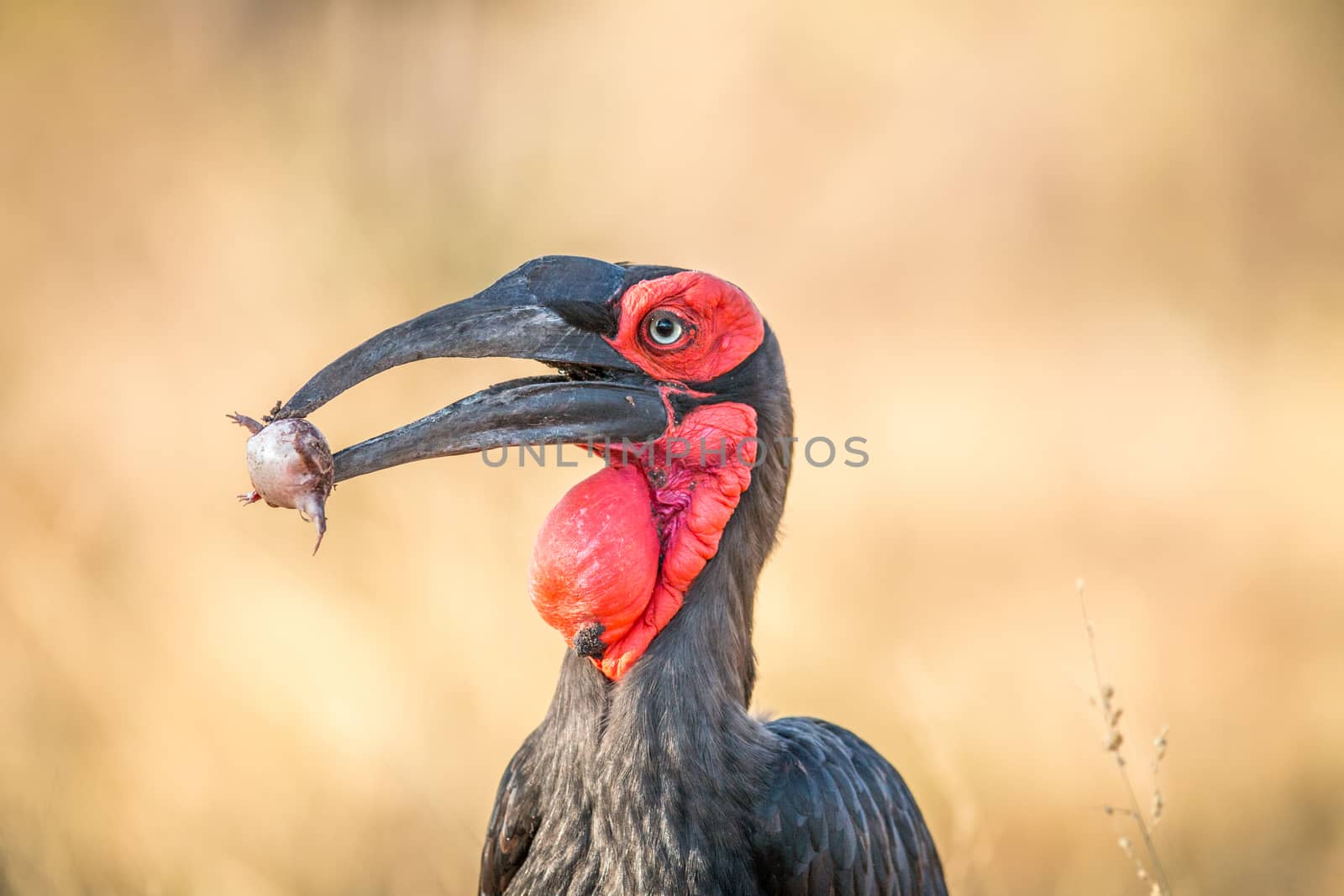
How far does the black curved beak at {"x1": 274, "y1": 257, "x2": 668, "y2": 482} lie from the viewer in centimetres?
251

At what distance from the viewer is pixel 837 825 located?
2.74 meters

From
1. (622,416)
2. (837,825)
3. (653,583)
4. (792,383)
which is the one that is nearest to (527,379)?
(622,416)

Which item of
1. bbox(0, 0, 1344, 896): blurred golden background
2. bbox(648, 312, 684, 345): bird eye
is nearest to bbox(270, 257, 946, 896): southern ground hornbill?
bbox(648, 312, 684, 345): bird eye

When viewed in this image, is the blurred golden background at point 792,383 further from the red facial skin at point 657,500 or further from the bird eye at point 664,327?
the bird eye at point 664,327

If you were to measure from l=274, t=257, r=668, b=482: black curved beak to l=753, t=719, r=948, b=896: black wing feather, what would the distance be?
890 millimetres

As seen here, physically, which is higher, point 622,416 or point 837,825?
point 622,416

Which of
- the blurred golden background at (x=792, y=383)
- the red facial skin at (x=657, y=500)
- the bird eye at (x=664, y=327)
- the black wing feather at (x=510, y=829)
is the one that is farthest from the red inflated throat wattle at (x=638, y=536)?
the blurred golden background at (x=792, y=383)

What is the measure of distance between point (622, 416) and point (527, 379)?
266 mm

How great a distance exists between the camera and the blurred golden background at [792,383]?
4742mm

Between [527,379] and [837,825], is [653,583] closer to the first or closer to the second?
[527,379]

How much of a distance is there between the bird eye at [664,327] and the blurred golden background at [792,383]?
2182 millimetres

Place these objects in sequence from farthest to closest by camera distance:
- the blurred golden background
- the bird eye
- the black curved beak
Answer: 1. the blurred golden background
2. the bird eye
3. the black curved beak

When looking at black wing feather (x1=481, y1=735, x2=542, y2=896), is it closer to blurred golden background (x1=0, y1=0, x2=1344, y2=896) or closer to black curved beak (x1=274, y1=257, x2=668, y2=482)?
black curved beak (x1=274, y1=257, x2=668, y2=482)

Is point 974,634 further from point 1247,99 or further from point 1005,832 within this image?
point 1247,99
